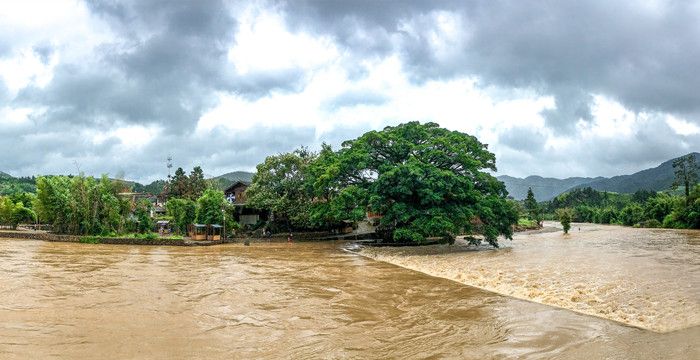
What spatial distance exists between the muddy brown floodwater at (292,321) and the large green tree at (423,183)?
32.4 feet

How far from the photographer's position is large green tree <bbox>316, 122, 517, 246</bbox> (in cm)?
2409

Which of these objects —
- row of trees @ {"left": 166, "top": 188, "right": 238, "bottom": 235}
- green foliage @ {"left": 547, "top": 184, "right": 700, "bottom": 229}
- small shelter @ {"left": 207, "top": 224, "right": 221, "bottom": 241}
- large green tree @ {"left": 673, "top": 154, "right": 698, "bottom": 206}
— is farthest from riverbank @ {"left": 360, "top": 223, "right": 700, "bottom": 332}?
large green tree @ {"left": 673, "top": 154, "right": 698, "bottom": 206}

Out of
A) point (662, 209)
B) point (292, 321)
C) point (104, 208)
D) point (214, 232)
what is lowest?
point (292, 321)

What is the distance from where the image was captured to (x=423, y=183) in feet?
79.6

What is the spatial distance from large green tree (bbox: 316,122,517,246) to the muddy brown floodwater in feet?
32.4

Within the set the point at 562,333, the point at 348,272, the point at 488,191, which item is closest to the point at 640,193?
the point at 488,191

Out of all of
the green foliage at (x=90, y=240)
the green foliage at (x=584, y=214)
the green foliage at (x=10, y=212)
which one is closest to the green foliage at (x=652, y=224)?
the green foliage at (x=584, y=214)

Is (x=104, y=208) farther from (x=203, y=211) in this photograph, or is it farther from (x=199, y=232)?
(x=199, y=232)

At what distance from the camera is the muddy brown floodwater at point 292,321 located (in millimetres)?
6488

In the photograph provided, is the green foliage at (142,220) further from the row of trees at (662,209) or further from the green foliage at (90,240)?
the row of trees at (662,209)

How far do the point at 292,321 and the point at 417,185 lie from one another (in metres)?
17.0

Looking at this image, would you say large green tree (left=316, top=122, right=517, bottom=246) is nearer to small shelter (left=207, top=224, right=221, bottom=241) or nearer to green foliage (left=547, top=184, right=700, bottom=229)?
small shelter (left=207, top=224, right=221, bottom=241)

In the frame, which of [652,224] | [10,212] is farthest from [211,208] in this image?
[652,224]

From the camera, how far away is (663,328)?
24.3 feet
